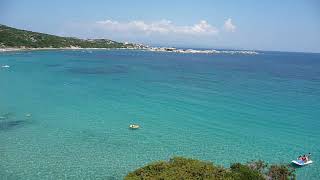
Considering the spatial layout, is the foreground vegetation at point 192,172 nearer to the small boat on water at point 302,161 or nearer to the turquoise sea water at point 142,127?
the turquoise sea water at point 142,127

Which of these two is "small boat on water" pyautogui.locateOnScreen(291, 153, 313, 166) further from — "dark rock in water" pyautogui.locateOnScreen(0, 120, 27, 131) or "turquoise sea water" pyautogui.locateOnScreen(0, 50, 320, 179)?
"dark rock in water" pyautogui.locateOnScreen(0, 120, 27, 131)

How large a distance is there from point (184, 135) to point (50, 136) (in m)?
15.6

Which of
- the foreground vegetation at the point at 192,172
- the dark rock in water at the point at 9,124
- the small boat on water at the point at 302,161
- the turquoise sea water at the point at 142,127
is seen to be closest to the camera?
the foreground vegetation at the point at 192,172

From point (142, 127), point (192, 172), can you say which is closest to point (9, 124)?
point (142, 127)

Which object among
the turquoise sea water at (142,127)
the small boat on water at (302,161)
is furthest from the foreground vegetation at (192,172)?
the small boat on water at (302,161)

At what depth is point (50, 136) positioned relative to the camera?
127 ft

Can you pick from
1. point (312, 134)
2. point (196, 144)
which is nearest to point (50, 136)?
point (196, 144)

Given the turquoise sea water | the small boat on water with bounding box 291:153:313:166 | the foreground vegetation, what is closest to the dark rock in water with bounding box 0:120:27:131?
the turquoise sea water

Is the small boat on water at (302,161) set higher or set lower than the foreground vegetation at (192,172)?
lower

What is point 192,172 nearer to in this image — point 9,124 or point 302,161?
point 302,161

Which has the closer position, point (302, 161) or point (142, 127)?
point (302, 161)

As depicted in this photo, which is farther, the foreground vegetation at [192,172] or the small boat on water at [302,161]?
the small boat on water at [302,161]

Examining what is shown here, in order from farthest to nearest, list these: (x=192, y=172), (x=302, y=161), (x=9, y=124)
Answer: (x=9, y=124)
(x=302, y=161)
(x=192, y=172)

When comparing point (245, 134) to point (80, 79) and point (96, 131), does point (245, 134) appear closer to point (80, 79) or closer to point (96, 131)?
point (96, 131)
